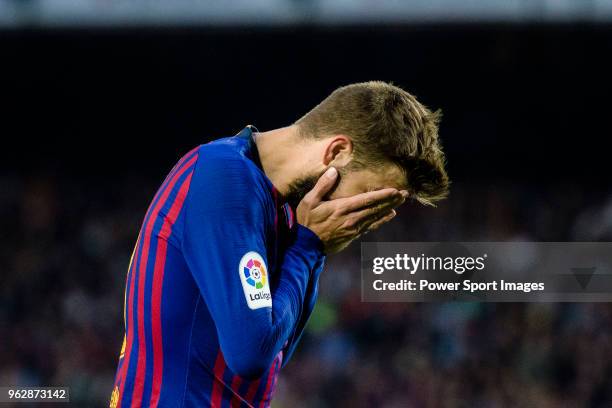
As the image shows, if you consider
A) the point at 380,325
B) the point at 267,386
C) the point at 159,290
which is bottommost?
the point at 380,325

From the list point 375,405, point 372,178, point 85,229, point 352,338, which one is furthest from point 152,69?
point 372,178

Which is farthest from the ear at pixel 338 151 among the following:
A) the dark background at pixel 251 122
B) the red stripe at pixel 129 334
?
the dark background at pixel 251 122

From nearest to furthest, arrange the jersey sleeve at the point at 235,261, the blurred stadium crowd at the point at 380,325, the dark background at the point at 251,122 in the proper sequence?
the jersey sleeve at the point at 235,261
the blurred stadium crowd at the point at 380,325
the dark background at the point at 251,122

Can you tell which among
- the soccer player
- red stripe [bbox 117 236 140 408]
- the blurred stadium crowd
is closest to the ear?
the soccer player

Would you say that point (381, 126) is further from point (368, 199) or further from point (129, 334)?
point (129, 334)

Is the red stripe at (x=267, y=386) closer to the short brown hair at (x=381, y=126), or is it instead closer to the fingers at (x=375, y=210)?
the fingers at (x=375, y=210)

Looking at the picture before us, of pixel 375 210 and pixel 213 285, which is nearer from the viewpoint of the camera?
pixel 213 285

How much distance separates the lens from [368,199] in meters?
1.68

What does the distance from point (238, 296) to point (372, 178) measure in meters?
0.40

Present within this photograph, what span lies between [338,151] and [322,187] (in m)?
0.08

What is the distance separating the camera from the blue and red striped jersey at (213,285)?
1.49m

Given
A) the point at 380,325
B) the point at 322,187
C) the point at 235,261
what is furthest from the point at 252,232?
the point at 380,325

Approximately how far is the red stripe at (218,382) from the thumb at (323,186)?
362 mm

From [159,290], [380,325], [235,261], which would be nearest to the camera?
[235,261]
